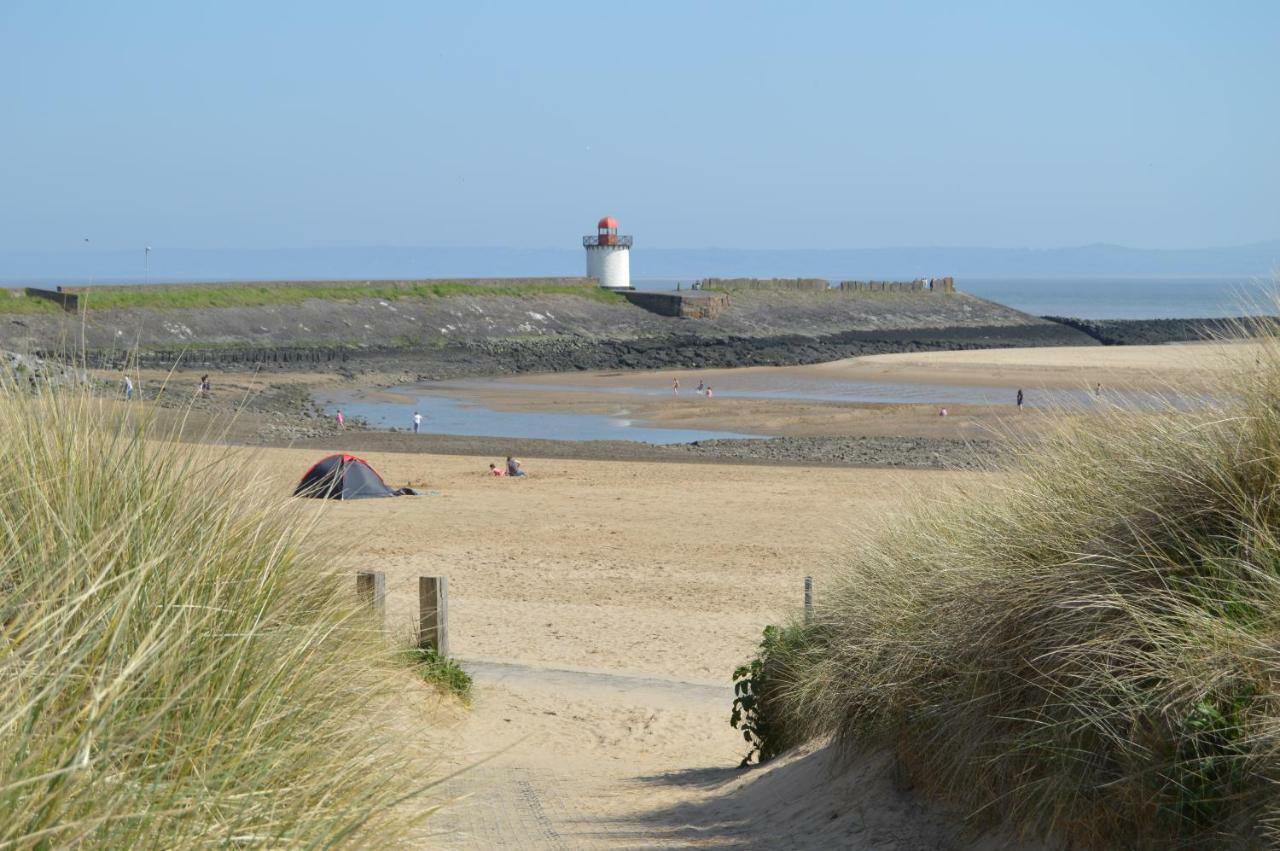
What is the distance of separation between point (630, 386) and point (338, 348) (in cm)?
1579

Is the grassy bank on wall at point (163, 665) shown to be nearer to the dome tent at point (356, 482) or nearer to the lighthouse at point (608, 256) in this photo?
the dome tent at point (356, 482)

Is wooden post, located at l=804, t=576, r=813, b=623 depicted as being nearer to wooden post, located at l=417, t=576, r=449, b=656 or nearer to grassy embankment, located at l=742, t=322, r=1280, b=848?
grassy embankment, located at l=742, t=322, r=1280, b=848

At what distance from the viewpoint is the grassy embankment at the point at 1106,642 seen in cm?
404

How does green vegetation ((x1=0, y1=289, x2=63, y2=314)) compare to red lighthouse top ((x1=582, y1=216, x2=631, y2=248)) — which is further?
red lighthouse top ((x1=582, y1=216, x2=631, y2=248))

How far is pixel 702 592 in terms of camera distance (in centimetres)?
1387

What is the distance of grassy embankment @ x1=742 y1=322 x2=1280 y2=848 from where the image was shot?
4043mm

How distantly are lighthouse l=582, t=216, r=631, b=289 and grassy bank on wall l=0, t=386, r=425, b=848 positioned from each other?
254 feet

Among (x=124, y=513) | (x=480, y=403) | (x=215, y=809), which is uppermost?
(x=124, y=513)

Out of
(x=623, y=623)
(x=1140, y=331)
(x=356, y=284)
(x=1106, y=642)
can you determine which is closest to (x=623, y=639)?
(x=623, y=623)

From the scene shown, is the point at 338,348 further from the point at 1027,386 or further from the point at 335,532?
the point at 335,532

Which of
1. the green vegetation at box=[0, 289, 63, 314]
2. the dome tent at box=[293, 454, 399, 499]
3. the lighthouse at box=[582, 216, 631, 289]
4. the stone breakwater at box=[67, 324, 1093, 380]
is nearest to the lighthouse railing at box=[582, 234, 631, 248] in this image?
the lighthouse at box=[582, 216, 631, 289]

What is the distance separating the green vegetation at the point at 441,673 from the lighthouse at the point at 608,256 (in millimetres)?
73795

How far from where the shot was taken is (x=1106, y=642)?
440cm

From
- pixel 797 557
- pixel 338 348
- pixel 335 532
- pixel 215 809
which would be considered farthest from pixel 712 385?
pixel 215 809
